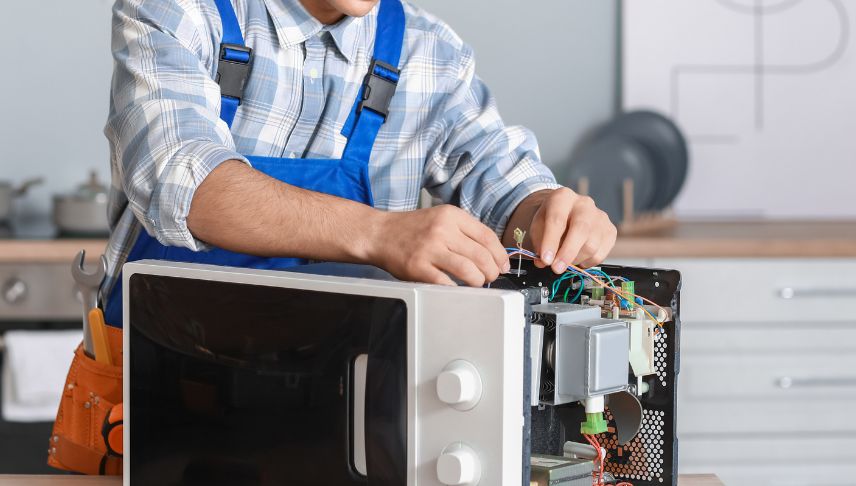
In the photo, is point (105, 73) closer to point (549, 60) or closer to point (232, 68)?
point (549, 60)

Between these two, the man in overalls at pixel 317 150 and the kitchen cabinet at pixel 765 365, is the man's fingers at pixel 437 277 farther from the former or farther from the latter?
the kitchen cabinet at pixel 765 365

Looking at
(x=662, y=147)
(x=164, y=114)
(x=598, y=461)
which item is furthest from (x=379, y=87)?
(x=662, y=147)

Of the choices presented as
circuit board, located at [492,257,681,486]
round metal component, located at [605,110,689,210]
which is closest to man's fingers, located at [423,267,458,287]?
circuit board, located at [492,257,681,486]

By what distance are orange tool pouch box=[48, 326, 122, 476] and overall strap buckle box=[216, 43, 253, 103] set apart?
0.86ft

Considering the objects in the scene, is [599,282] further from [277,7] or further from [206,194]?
[277,7]

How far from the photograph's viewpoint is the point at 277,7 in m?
1.06

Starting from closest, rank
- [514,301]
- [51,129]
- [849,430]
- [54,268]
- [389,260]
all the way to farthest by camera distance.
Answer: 1. [514,301]
2. [389,260]
3. [54,268]
4. [849,430]
5. [51,129]

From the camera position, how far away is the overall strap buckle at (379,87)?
1.10m

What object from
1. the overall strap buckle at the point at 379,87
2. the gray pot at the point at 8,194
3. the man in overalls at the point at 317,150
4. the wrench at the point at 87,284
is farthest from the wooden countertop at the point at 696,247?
the overall strap buckle at the point at 379,87

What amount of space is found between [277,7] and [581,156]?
168 centimetres

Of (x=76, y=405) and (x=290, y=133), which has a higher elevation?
(x=290, y=133)

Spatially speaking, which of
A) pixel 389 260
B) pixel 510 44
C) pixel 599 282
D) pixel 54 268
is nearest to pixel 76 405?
pixel 389 260

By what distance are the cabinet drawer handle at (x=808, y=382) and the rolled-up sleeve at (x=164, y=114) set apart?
1.71 metres

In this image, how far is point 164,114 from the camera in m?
0.90
